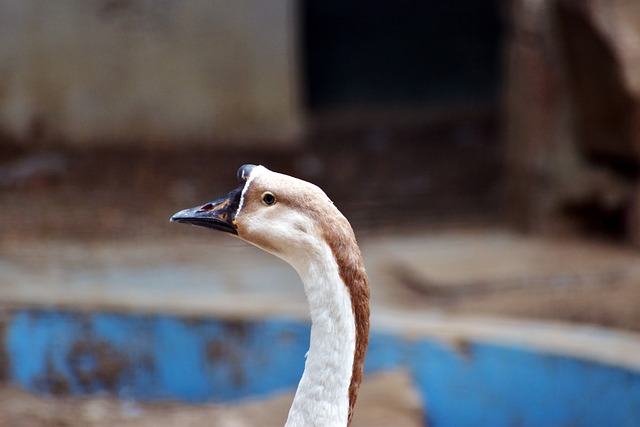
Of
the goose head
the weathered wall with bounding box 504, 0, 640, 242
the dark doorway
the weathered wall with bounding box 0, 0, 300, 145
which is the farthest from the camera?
the dark doorway

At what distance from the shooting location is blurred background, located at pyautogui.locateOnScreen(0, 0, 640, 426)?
566 cm

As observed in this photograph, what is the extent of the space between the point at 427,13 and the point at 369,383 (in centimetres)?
805

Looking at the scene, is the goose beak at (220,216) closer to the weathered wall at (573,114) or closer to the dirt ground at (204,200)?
the dirt ground at (204,200)

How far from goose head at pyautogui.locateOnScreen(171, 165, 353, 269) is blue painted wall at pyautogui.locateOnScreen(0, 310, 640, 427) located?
6.25ft

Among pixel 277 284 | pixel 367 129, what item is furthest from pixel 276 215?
pixel 367 129

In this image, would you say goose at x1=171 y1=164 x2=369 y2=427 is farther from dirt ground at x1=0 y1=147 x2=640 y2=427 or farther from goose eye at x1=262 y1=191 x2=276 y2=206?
dirt ground at x1=0 y1=147 x2=640 y2=427

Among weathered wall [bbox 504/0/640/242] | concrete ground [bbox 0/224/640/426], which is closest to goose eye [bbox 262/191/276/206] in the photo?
concrete ground [bbox 0/224/640/426]

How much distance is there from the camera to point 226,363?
166 inches

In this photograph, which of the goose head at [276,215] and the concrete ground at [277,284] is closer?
the goose head at [276,215]

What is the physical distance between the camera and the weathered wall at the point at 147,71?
797 cm

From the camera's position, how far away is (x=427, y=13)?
1129 centimetres

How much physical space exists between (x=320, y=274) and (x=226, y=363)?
2.20 meters

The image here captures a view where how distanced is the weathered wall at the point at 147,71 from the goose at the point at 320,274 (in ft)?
20.5

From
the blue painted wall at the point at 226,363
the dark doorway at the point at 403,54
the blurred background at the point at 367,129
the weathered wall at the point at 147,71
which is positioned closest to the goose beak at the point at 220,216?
the blue painted wall at the point at 226,363
